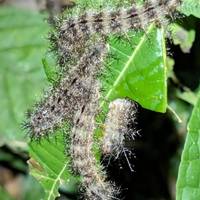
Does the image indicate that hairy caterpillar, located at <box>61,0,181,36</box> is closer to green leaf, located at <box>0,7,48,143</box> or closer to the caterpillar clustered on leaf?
the caterpillar clustered on leaf

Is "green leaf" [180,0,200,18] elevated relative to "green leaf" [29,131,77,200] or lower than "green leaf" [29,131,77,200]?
elevated

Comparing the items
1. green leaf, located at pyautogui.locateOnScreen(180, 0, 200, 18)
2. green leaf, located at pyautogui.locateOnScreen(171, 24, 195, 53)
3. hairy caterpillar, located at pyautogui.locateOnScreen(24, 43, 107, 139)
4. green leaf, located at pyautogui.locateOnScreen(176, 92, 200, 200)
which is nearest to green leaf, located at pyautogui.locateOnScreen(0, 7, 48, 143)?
hairy caterpillar, located at pyautogui.locateOnScreen(24, 43, 107, 139)

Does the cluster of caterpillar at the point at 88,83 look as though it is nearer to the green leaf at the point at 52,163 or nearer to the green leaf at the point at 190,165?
the green leaf at the point at 52,163

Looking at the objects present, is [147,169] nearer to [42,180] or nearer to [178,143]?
[178,143]

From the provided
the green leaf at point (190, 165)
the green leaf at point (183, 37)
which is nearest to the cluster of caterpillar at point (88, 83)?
the green leaf at point (183, 37)

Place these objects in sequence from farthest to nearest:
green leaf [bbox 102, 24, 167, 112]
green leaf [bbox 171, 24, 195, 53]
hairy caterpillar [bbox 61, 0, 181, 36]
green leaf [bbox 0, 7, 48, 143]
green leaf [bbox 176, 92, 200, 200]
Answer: green leaf [bbox 0, 7, 48, 143], green leaf [bbox 171, 24, 195, 53], hairy caterpillar [bbox 61, 0, 181, 36], green leaf [bbox 102, 24, 167, 112], green leaf [bbox 176, 92, 200, 200]

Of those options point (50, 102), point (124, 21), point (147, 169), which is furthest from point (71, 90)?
point (147, 169)
